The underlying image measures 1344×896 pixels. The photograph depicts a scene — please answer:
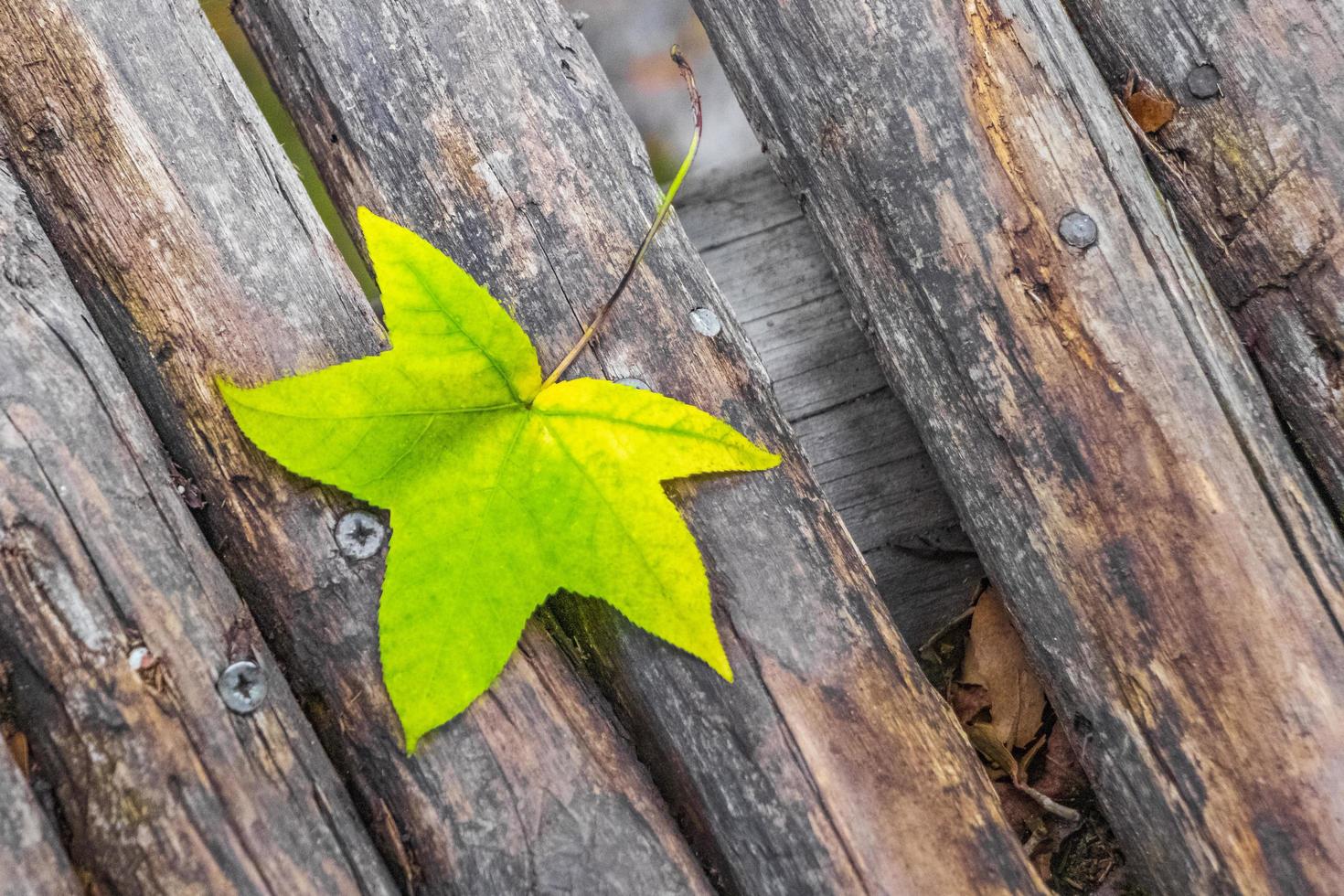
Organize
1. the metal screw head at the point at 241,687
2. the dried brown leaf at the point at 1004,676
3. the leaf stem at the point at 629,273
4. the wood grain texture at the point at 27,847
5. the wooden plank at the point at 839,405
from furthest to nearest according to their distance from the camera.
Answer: the wooden plank at the point at 839,405 < the dried brown leaf at the point at 1004,676 < the leaf stem at the point at 629,273 < the metal screw head at the point at 241,687 < the wood grain texture at the point at 27,847

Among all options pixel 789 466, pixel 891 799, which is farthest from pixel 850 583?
pixel 891 799

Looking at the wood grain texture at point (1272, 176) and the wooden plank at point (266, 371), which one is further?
the wood grain texture at point (1272, 176)

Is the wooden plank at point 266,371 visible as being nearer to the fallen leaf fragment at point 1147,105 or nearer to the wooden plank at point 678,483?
the wooden plank at point 678,483

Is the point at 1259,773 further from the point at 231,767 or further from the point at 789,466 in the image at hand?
the point at 231,767

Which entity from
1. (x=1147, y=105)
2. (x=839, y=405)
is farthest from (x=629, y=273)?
(x=1147, y=105)

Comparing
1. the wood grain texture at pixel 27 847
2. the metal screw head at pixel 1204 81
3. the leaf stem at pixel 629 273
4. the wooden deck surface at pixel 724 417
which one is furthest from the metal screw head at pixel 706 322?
the wood grain texture at pixel 27 847

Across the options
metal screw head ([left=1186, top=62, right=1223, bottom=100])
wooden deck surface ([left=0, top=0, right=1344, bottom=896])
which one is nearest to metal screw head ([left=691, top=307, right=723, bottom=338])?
wooden deck surface ([left=0, top=0, right=1344, bottom=896])

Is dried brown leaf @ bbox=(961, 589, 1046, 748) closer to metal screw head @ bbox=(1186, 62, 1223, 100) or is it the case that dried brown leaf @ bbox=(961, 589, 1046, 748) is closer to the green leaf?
the green leaf
